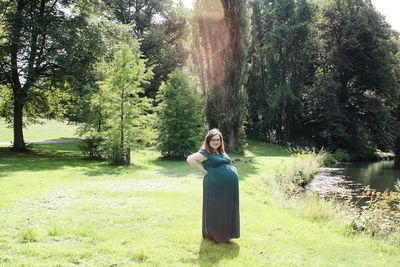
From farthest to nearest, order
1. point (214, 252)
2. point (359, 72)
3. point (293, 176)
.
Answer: point (359, 72) < point (293, 176) < point (214, 252)

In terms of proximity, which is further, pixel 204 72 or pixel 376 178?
pixel 204 72

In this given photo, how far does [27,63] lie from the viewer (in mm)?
26469

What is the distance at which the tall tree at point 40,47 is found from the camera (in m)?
25.1

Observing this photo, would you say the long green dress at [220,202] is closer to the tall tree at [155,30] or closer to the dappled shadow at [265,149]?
the dappled shadow at [265,149]

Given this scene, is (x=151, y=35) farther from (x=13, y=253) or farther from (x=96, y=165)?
(x=13, y=253)

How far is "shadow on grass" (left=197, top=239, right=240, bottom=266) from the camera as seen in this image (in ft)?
22.4

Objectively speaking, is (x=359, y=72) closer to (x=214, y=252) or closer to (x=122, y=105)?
(x=122, y=105)

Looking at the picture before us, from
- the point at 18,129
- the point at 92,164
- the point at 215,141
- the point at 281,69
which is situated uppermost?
the point at 281,69

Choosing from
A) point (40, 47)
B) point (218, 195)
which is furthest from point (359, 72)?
point (218, 195)

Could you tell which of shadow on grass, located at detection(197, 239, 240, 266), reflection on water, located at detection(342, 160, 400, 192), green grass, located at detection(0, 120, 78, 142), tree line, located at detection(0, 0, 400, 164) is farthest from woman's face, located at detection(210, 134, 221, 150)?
green grass, located at detection(0, 120, 78, 142)

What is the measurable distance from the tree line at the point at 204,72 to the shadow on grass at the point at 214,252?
46.5 ft

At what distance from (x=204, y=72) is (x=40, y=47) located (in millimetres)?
11340

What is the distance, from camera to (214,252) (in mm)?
7277

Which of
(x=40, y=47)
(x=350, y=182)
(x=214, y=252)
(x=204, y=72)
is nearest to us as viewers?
(x=214, y=252)
